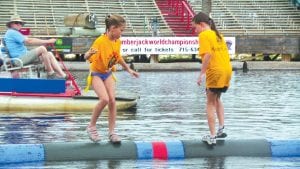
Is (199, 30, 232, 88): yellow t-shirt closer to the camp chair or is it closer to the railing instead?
the camp chair

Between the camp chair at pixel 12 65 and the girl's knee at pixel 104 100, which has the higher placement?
the girl's knee at pixel 104 100

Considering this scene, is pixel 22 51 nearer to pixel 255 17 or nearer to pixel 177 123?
pixel 177 123

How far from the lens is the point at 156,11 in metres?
51.4

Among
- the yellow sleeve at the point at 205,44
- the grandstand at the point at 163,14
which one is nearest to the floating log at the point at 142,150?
the yellow sleeve at the point at 205,44

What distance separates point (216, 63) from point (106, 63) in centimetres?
151

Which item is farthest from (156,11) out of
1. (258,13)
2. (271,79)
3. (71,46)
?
(271,79)

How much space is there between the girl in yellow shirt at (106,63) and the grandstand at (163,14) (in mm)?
34599

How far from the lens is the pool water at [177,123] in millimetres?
11953

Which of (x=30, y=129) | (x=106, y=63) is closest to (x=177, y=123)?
(x=30, y=129)

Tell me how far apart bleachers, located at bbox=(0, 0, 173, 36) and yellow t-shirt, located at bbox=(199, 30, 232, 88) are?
3393 cm

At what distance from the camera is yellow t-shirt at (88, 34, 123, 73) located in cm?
1250

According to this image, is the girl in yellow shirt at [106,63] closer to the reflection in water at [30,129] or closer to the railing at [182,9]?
the reflection in water at [30,129]

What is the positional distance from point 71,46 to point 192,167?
31.7 meters

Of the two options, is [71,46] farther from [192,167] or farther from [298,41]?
[192,167]
